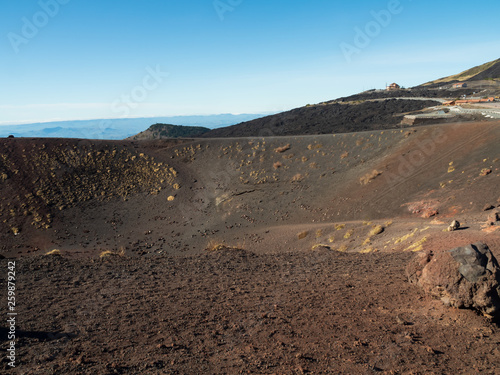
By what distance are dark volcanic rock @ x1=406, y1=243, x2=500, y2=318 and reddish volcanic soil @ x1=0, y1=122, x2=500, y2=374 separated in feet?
1.17

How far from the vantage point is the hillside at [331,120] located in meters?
60.2

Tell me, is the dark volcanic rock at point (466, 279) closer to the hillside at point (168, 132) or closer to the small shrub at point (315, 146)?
the small shrub at point (315, 146)

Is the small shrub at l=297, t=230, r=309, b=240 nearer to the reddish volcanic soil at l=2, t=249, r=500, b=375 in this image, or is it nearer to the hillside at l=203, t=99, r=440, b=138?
the reddish volcanic soil at l=2, t=249, r=500, b=375

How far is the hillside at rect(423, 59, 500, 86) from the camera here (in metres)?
114

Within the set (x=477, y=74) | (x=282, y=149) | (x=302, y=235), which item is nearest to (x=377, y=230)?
(x=302, y=235)

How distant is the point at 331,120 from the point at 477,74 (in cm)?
9313

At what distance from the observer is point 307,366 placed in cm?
577

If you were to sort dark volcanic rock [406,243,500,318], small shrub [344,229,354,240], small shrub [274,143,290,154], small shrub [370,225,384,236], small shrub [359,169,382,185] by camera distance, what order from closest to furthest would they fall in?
dark volcanic rock [406,243,500,318], small shrub [370,225,384,236], small shrub [344,229,354,240], small shrub [359,169,382,185], small shrub [274,143,290,154]

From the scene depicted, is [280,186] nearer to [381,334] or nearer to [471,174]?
[471,174]

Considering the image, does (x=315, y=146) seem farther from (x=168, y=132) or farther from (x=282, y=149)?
(x=168, y=132)

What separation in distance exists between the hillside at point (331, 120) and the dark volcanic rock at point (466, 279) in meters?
51.1

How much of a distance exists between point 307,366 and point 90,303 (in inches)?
250

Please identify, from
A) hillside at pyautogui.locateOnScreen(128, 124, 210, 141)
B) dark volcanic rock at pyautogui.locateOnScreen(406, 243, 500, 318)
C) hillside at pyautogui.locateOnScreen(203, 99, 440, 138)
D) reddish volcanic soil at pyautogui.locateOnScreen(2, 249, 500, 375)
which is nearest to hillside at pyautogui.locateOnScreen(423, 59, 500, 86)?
hillside at pyautogui.locateOnScreen(203, 99, 440, 138)

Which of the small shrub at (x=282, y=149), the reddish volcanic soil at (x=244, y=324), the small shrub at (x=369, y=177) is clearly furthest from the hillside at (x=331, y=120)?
the reddish volcanic soil at (x=244, y=324)
